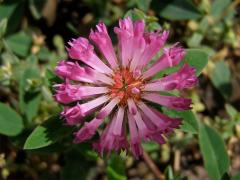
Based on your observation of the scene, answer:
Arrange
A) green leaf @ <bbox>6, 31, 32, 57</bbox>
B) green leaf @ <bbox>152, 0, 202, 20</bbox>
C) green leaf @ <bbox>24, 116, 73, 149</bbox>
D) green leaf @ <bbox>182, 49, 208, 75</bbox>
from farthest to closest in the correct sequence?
green leaf @ <bbox>6, 31, 32, 57</bbox> < green leaf @ <bbox>152, 0, 202, 20</bbox> < green leaf @ <bbox>182, 49, 208, 75</bbox> < green leaf @ <bbox>24, 116, 73, 149</bbox>

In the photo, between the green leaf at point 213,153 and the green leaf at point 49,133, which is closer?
the green leaf at point 49,133

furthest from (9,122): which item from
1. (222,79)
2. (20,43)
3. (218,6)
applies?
(218,6)

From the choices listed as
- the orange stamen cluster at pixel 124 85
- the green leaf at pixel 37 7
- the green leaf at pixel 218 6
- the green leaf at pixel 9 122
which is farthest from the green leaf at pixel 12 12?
the green leaf at pixel 218 6

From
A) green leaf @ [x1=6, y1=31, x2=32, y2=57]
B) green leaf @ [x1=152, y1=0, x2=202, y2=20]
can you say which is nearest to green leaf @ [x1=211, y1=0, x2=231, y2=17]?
green leaf @ [x1=152, y1=0, x2=202, y2=20]

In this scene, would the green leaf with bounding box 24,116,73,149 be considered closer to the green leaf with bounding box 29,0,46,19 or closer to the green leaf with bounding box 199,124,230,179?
the green leaf with bounding box 199,124,230,179

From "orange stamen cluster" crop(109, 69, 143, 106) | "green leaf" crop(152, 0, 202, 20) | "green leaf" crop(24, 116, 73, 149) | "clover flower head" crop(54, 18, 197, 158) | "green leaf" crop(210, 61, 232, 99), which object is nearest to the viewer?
"clover flower head" crop(54, 18, 197, 158)

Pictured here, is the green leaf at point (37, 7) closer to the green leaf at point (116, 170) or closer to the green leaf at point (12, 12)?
the green leaf at point (12, 12)

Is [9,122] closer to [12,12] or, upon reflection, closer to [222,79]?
[12,12]
